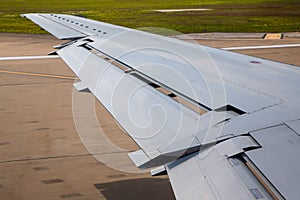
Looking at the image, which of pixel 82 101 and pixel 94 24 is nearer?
pixel 94 24

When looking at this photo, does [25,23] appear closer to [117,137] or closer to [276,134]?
[117,137]

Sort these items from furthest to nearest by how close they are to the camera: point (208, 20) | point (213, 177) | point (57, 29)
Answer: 1. point (208, 20)
2. point (57, 29)
3. point (213, 177)

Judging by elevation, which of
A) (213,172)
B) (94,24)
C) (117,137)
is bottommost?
(117,137)

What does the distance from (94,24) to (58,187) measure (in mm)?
2986

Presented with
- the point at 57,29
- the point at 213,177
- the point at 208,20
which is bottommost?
the point at 208,20

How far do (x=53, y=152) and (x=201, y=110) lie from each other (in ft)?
15.6

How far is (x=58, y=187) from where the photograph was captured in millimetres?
7625

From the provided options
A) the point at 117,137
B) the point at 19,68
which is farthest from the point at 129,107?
the point at 19,68

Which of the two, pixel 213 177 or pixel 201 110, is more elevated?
pixel 201 110

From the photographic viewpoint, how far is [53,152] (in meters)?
9.21

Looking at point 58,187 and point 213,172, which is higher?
point 213,172

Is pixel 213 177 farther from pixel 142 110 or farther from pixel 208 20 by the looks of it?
pixel 208 20

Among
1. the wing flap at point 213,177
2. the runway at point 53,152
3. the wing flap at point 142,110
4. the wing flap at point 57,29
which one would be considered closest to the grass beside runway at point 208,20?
the runway at point 53,152

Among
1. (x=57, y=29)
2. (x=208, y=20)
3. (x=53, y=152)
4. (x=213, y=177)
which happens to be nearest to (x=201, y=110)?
(x=213, y=177)
